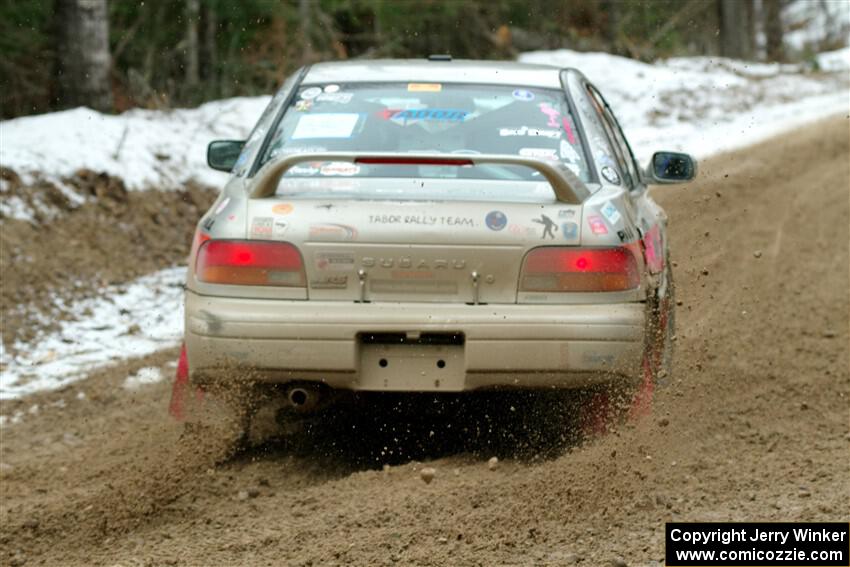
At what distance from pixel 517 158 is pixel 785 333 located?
3.57m

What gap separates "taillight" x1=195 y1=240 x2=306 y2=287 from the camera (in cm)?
498

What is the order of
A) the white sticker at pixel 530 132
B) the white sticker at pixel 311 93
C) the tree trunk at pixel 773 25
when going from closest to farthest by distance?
the white sticker at pixel 530 132 < the white sticker at pixel 311 93 < the tree trunk at pixel 773 25

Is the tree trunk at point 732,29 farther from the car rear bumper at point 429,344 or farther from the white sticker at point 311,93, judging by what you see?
the car rear bumper at point 429,344

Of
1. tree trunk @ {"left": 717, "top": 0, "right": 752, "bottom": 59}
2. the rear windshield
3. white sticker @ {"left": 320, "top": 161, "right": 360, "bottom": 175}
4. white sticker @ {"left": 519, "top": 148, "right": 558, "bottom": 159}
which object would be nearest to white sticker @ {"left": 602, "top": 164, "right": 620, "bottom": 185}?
the rear windshield

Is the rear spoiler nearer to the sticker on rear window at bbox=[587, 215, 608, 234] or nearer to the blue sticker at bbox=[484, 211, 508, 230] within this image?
the sticker on rear window at bbox=[587, 215, 608, 234]

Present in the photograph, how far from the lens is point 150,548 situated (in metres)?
4.38

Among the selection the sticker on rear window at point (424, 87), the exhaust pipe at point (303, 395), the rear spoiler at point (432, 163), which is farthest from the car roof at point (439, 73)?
the exhaust pipe at point (303, 395)

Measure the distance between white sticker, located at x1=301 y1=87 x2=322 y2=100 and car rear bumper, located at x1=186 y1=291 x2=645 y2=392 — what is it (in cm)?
134

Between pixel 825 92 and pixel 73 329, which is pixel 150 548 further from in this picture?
pixel 825 92

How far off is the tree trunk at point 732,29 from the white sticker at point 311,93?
20.7m

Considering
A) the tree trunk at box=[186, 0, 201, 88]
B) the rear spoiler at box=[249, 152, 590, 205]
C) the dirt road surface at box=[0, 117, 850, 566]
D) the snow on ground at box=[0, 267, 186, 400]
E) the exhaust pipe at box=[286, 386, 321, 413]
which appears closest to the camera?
the dirt road surface at box=[0, 117, 850, 566]

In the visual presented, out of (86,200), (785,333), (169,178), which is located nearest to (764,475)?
(785,333)

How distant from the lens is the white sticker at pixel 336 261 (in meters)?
4.95

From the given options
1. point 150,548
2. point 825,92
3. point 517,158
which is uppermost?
point 517,158
